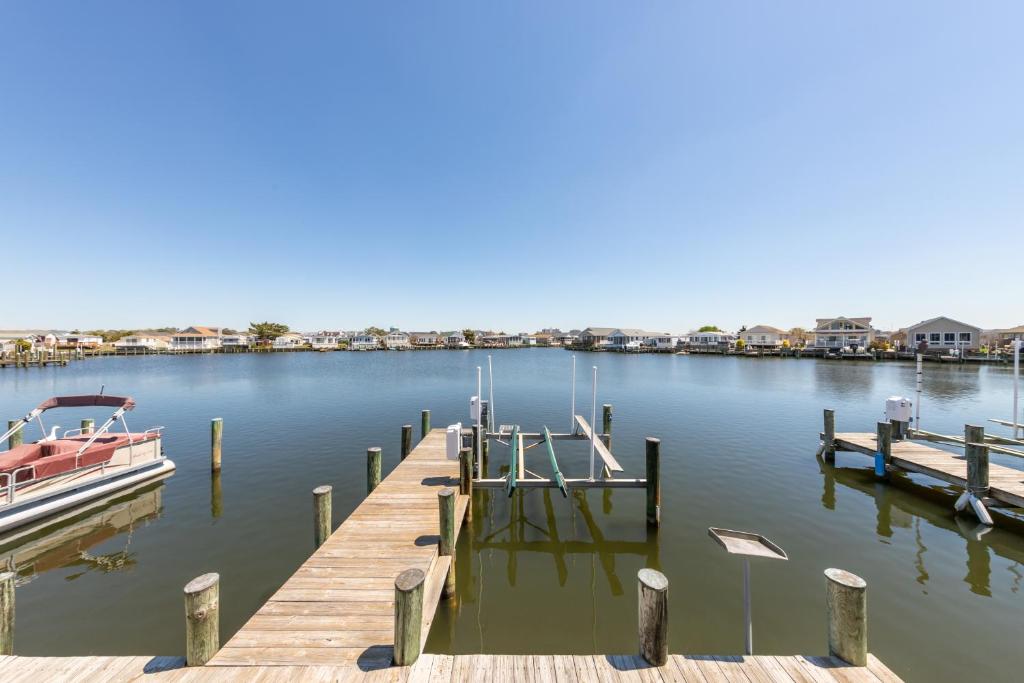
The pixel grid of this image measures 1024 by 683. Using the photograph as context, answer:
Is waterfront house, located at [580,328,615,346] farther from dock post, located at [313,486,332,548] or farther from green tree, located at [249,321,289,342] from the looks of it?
dock post, located at [313,486,332,548]

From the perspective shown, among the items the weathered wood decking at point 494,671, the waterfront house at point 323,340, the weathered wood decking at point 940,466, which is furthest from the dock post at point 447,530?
the waterfront house at point 323,340

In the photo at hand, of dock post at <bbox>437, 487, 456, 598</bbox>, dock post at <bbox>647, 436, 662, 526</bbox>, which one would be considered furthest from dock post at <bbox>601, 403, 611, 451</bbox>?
dock post at <bbox>437, 487, 456, 598</bbox>

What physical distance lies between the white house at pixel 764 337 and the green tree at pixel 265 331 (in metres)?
149

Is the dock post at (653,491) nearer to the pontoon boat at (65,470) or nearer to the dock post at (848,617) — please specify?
the dock post at (848,617)

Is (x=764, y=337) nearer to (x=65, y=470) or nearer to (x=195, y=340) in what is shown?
(x=65, y=470)

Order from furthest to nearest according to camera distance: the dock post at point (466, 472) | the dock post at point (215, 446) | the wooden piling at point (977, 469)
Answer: the dock post at point (215, 446) < the wooden piling at point (977, 469) < the dock post at point (466, 472)

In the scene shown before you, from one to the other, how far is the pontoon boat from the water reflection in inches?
12.5

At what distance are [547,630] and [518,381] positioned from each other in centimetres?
3731

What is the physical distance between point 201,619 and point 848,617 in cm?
765

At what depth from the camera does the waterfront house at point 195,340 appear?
114 metres

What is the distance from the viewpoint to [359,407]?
27953mm

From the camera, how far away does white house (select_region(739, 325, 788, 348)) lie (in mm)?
100625

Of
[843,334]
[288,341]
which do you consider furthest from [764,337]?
[288,341]

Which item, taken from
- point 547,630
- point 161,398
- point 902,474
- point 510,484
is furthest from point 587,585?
point 161,398
